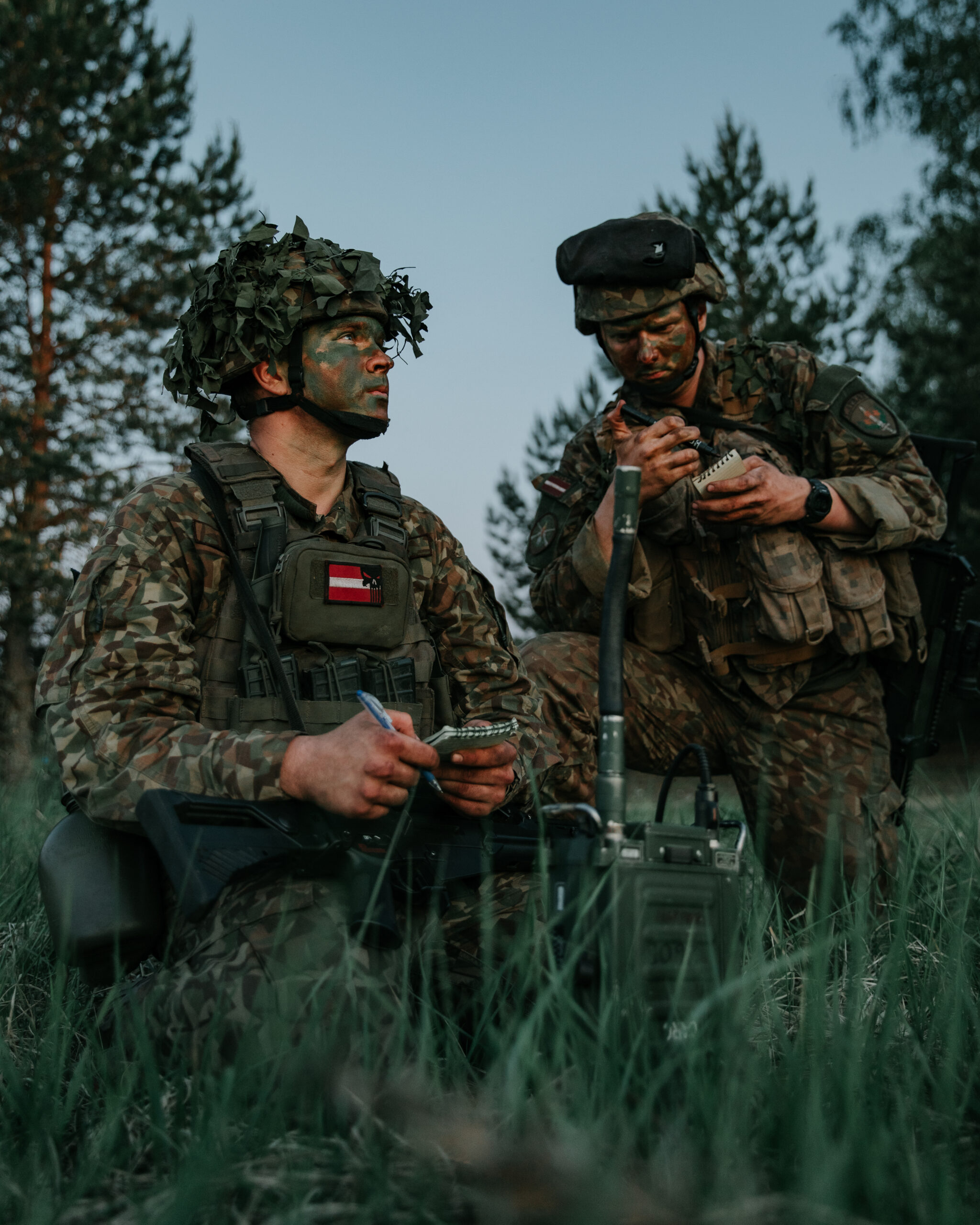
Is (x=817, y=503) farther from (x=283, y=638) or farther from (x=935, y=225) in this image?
(x=935, y=225)

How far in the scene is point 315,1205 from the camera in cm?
145

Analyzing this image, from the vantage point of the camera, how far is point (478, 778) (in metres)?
2.55

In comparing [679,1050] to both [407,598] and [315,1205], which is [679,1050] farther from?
[407,598]

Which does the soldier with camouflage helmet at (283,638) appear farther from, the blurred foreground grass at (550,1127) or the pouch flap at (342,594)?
the blurred foreground grass at (550,1127)

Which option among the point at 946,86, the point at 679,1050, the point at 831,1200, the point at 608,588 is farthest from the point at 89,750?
the point at 946,86

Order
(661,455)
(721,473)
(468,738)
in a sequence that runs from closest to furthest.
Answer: (468,738) → (661,455) → (721,473)

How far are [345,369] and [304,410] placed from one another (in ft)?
0.52

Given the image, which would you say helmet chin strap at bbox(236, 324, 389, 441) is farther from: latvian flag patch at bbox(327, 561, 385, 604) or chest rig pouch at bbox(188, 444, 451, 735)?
latvian flag patch at bbox(327, 561, 385, 604)

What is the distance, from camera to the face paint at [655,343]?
4.30m

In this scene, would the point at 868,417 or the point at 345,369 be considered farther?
the point at 868,417

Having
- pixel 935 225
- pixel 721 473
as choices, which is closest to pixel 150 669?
pixel 721 473

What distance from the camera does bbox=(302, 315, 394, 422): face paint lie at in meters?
3.02

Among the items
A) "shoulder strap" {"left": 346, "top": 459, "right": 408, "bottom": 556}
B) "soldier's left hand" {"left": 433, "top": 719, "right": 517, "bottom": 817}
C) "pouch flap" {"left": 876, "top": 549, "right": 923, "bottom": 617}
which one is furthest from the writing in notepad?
"soldier's left hand" {"left": 433, "top": 719, "right": 517, "bottom": 817}

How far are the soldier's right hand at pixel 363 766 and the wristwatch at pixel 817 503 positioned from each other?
7.81 feet
